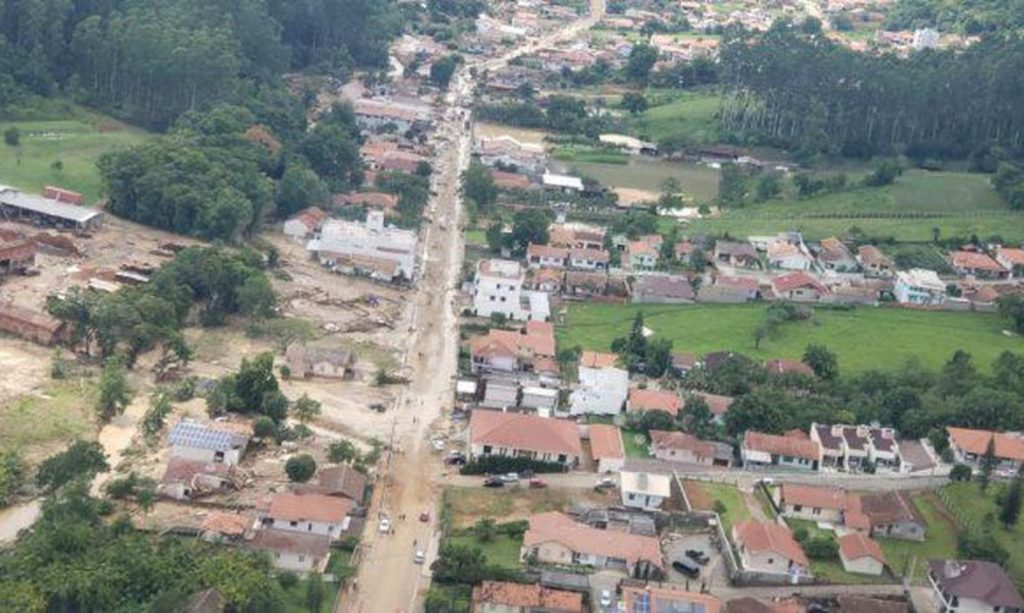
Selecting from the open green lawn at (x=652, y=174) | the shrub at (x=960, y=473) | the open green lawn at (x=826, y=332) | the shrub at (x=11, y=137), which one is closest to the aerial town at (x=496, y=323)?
the shrub at (x=960, y=473)

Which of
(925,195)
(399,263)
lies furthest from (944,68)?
(399,263)

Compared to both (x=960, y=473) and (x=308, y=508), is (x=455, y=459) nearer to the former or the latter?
(x=308, y=508)

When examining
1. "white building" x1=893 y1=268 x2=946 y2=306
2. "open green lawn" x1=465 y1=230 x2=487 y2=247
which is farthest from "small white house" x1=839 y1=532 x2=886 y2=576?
"open green lawn" x1=465 y1=230 x2=487 y2=247

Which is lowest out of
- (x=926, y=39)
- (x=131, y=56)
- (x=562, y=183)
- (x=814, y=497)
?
(x=814, y=497)

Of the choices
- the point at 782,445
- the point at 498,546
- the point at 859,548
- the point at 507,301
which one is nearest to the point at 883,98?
the point at 507,301

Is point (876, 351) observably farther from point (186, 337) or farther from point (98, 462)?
point (98, 462)

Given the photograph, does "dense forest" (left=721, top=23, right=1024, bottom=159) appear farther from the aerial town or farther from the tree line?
the tree line

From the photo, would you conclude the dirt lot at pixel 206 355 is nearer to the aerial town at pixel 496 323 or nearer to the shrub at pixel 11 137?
the aerial town at pixel 496 323
